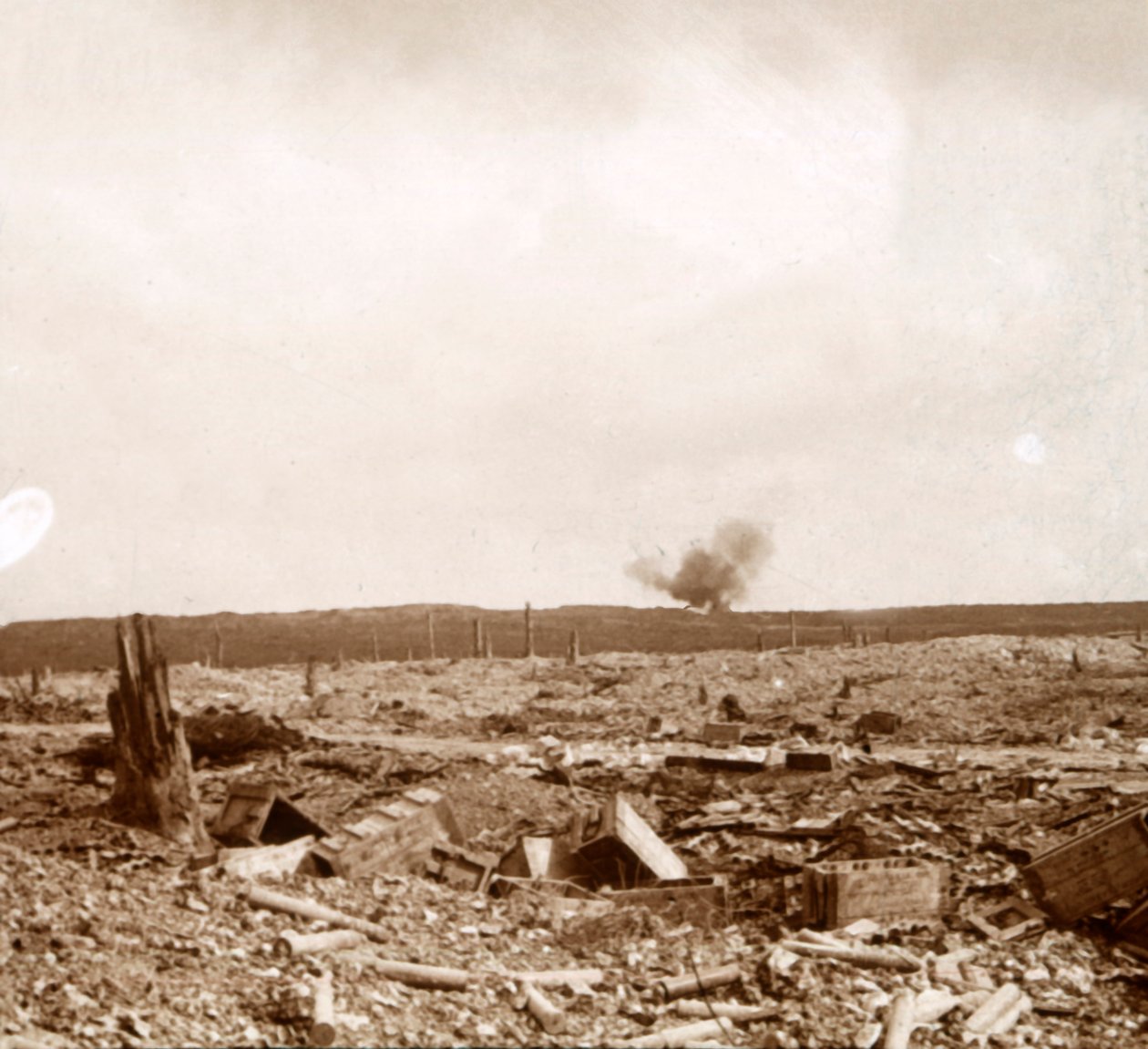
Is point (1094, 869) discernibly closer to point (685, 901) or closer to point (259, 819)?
point (685, 901)

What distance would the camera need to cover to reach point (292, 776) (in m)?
14.2

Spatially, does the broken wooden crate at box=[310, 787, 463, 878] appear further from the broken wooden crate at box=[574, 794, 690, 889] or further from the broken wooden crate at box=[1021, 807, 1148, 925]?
the broken wooden crate at box=[1021, 807, 1148, 925]

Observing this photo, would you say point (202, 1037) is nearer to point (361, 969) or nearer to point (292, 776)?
point (361, 969)

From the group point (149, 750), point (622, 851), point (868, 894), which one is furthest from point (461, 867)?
point (868, 894)

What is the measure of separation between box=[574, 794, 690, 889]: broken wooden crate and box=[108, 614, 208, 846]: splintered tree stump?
3.46 meters

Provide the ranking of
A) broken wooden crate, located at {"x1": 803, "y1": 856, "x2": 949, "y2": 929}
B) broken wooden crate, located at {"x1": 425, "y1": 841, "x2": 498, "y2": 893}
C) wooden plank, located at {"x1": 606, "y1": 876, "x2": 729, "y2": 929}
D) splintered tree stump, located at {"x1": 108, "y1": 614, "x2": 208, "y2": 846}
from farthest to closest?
splintered tree stump, located at {"x1": 108, "y1": 614, "x2": 208, "y2": 846} → broken wooden crate, located at {"x1": 425, "y1": 841, "x2": 498, "y2": 893} → wooden plank, located at {"x1": 606, "y1": 876, "x2": 729, "y2": 929} → broken wooden crate, located at {"x1": 803, "y1": 856, "x2": 949, "y2": 929}

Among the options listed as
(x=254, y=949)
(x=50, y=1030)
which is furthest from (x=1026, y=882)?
(x=50, y=1030)

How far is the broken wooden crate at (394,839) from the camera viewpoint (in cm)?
863

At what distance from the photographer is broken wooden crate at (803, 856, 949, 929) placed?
795 centimetres

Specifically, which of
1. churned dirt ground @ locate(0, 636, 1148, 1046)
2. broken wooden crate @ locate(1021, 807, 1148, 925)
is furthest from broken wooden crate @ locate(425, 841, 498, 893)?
broken wooden crate @ locate(1021, 807, 1148, 925)

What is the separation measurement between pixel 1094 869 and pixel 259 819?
272 inches

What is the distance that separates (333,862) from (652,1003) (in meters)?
3.02

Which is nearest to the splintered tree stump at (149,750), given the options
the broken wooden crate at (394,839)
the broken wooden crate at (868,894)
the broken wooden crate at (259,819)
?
the broken wooden crate at (259,819)

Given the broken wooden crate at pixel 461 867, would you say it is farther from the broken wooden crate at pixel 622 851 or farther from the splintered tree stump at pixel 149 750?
the splintered tree stump at pixel 149 750
